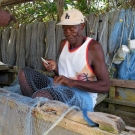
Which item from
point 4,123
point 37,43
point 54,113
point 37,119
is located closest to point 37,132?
point 37,119

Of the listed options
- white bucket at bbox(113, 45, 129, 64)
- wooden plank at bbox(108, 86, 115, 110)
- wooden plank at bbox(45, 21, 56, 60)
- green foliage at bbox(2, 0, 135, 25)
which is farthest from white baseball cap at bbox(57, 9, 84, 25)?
green foliage at bbox(2, 0, 135, 25)

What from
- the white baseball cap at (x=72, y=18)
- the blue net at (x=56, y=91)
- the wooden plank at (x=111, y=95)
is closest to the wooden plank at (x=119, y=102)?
the wooden plank at (x=111, y=95)

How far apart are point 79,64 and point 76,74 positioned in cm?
13

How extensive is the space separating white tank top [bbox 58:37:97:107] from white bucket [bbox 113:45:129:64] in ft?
2.28

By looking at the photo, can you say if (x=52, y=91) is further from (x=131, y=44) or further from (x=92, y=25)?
(x=92, y=25)

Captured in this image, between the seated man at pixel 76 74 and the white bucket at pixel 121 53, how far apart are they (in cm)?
68

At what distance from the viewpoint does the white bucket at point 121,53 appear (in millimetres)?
2662

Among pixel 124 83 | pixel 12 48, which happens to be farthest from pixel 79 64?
pixel 12 48

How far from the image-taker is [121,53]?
269 cm

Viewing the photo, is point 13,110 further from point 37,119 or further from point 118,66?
point 118,66

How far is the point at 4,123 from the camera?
1.82m

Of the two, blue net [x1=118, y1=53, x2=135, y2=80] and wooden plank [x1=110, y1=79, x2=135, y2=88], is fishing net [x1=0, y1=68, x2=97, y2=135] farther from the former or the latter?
blue net [x1=118, y1=53, x2=135, y2=80]

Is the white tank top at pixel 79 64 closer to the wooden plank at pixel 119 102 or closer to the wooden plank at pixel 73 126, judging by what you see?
the wooden plank at pixel 119 102

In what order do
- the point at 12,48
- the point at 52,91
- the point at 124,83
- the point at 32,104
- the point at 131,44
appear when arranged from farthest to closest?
the point at 12,48 → the point at 131,44 → the point at 124,83 → the point at 52,91 → the point at 32,104
